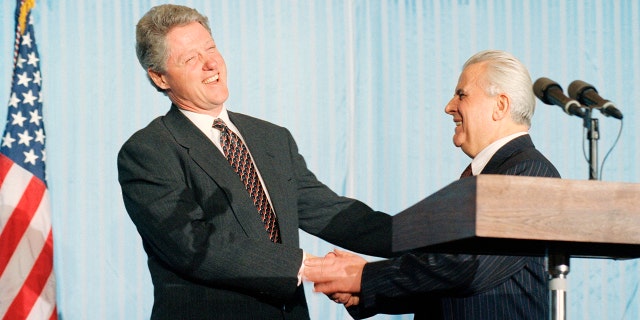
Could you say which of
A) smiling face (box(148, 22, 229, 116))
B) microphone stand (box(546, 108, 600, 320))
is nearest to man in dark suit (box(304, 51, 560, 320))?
microphone stand (box(546, 108, 600, 320))

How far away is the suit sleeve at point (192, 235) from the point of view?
2.39 m

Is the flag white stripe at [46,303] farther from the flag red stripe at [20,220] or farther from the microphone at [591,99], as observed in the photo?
the microphone at [591,99]

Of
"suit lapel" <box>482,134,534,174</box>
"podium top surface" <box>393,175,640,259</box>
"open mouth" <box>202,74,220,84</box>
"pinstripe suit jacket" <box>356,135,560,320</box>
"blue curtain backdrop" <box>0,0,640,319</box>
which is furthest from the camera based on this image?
"blue curtain backdrop" <box>0,0,640,319</box>

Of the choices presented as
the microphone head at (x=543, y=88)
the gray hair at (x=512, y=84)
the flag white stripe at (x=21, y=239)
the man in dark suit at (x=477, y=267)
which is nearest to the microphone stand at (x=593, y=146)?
the microphone head at (x=543, y=88)

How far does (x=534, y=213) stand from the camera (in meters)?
1.44

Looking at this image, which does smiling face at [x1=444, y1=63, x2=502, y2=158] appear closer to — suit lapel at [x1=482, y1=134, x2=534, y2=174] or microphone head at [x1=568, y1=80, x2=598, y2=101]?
suit lapel at [x1=482, y1=134, x2=534, y2=174]

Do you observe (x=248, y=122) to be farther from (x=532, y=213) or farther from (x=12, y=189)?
(x=532, y=213)

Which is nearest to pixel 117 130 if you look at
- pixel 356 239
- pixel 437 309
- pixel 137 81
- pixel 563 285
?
pixel 137 81

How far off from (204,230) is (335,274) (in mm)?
348

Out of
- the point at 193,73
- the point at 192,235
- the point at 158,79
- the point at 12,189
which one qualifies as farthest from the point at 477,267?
the point at 12,189

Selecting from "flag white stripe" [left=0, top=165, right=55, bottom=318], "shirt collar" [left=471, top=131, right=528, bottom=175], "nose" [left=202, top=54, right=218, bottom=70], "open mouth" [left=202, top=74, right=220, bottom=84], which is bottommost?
"flag white stripe" [left=0, top=165, right=55, bottom=318]

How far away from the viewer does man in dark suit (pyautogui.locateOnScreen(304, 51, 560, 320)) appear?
82.7 inches

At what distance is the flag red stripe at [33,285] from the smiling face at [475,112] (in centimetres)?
174

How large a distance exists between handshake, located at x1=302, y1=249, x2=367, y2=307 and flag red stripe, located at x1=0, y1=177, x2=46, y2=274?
1.46 metres
